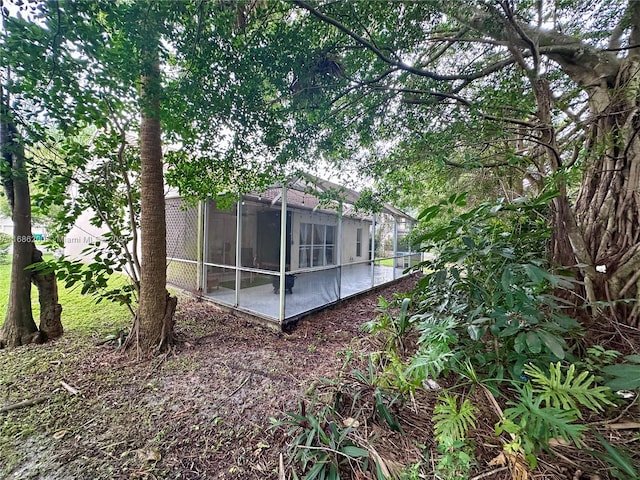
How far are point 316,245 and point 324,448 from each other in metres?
6.59

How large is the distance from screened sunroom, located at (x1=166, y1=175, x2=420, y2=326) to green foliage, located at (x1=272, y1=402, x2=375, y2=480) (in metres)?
2.35

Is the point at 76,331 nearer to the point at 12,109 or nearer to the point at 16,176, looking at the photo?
the point at 16,176

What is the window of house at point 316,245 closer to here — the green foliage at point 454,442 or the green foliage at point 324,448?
the green foliage at point 324,448

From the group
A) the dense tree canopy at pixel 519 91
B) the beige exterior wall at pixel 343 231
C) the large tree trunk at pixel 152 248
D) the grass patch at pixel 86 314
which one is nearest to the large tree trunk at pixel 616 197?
the dense tree canopy at pixel 519 91

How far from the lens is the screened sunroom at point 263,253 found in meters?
4.03

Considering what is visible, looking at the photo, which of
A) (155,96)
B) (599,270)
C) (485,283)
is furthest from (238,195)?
(599,270)

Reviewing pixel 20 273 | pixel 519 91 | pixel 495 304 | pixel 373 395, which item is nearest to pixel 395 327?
pixel 373 395

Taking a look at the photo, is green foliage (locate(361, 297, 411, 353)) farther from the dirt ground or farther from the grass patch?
the grass patch

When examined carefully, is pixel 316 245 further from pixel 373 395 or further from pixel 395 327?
pixel 373 395

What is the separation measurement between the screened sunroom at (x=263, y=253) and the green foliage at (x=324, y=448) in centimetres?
235

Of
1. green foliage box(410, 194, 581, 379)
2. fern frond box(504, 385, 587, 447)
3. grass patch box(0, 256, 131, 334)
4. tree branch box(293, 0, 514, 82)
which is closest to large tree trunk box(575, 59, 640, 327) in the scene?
green foliage box(410, 194, 581, 379)

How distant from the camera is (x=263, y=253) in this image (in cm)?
557

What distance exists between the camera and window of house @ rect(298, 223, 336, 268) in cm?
731

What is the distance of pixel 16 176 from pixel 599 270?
5290mm
